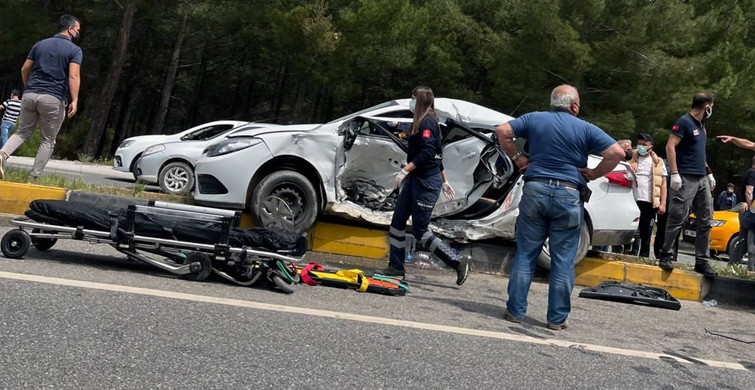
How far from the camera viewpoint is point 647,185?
31.2 ft

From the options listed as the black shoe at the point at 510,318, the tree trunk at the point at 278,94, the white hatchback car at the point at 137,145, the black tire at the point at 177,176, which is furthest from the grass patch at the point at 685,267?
the tree trunk at the point at 278,94

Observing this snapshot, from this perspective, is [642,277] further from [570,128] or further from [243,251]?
[243,251]

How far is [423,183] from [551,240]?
1512mm

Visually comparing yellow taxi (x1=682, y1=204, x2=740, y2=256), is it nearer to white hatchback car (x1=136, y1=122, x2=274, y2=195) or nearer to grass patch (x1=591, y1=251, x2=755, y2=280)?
grass patch (x1=591, y1=251, x2=755, y2=280)

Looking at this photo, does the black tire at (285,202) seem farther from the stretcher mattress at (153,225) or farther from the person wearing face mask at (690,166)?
the person wearing face mask at (690,166)

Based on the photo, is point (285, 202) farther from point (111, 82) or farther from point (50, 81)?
point (111, 82)

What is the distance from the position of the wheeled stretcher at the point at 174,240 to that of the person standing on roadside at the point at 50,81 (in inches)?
92.2

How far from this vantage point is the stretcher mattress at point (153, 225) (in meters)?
5.31

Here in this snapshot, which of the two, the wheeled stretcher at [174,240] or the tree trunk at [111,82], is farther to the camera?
the tree trunk at [111,82]

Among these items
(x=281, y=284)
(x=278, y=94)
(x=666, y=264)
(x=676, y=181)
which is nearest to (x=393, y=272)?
(x=281, y=284)

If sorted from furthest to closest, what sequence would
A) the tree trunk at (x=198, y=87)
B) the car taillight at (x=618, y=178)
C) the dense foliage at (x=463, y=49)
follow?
the tree trunk at (x=198, y=87), the dense foliage at (x=463, y=49), the car taillight at (x=618, y=178)

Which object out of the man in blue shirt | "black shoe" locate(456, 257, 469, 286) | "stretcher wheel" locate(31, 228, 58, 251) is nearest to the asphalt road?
"stretcher wheel" locate(31, 228, 58, 251)

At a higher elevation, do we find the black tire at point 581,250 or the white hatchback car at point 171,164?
the white hatchback car at point 171,164

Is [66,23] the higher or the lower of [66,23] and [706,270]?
the higher
